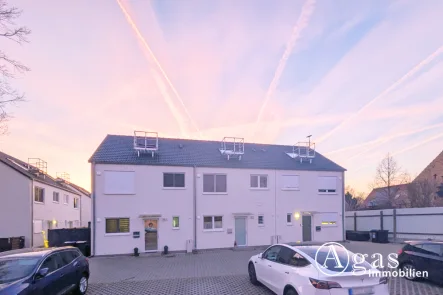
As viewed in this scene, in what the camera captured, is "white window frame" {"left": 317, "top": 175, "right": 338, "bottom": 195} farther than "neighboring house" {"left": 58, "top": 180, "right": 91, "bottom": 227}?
No

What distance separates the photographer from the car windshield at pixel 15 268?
22.4 feet

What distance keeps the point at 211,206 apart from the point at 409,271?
40.2ft

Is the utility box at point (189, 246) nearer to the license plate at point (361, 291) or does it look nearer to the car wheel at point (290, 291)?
the car wheel at point (290, 291)

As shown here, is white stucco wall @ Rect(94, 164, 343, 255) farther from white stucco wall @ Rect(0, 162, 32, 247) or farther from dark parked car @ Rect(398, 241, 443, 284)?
dark parked car @ Rect(398, 241, 443, 284)

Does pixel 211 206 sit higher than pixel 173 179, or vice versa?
pixel 173 179

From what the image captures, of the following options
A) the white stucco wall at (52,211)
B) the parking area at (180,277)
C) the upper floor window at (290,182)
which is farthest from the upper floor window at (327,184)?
the white stucco wall at (52,211)

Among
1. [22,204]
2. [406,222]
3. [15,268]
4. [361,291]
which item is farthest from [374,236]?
[22,204]

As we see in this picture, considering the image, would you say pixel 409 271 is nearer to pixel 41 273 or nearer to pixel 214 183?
pixel 41 273

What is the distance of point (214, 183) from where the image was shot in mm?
21078

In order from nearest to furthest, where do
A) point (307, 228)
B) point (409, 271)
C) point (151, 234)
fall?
point (409, 271), point (151, 234), point (307, 228)

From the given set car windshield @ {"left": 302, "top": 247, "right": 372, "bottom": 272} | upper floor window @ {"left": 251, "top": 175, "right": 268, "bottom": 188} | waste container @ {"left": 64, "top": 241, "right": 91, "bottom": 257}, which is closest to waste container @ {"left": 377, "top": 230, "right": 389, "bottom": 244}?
upper floor window @ {"left": 251, "top": 175, "right": 268, "bottom": 188}

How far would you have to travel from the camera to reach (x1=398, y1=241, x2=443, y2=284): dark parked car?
936 centimetres

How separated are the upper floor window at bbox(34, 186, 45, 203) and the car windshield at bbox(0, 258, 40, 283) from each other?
19.6m

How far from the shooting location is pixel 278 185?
879 inches
